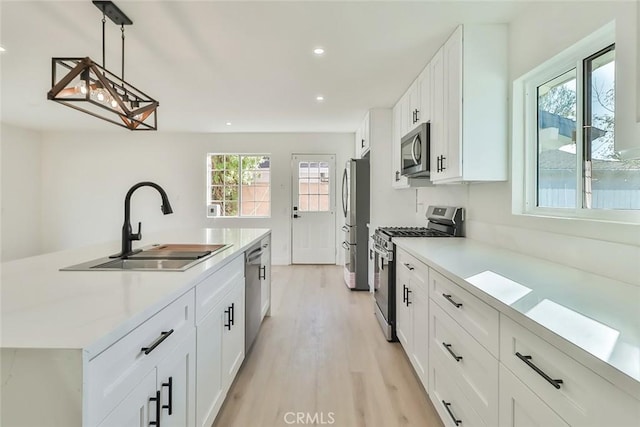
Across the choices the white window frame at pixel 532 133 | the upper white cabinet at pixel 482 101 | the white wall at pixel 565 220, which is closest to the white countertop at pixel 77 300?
the white wall at pixel 565 220

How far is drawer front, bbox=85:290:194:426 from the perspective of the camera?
2.34 feet

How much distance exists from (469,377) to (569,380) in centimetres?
58

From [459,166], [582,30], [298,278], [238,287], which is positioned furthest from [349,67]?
[298,278]

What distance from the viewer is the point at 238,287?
2.03m

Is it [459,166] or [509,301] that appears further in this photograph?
[459,166]

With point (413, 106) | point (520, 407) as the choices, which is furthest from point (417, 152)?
point (520, 407)

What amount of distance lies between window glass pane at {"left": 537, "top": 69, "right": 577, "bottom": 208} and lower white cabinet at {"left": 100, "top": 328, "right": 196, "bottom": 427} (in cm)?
205

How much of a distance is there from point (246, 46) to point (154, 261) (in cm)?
178

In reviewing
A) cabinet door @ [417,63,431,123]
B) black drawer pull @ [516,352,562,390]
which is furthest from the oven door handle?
black drawer pull @ [516,352,562,390]

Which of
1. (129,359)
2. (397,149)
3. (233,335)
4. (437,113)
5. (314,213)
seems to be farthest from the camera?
(314,213)

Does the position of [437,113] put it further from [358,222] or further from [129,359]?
[129,359]

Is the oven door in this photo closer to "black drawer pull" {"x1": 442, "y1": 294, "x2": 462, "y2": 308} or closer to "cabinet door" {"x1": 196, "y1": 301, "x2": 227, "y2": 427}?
"black drawer pull" {"x1": 442, "y1": 294, "x2": 462, "y2": 308}

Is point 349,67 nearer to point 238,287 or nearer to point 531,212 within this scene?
point 531,212

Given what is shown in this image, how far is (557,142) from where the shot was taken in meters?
1.80
